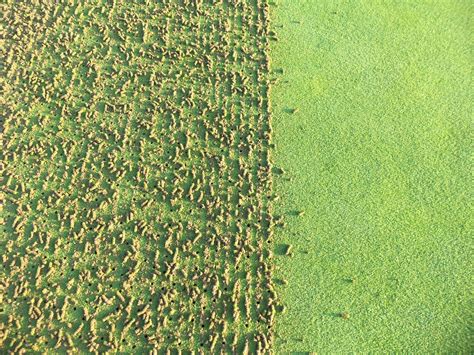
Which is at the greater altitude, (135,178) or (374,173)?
(374,173)

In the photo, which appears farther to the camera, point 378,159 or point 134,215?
point 378,159

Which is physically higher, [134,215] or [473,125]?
[473,125]

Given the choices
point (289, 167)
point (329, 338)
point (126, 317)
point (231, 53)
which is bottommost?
point (126, 317)

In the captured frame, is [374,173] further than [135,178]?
Yes

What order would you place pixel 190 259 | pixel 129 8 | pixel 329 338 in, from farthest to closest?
pixel 129 8, pixel 190 259, pixel 329 338

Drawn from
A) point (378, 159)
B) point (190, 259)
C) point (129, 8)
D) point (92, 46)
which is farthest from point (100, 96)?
point (378, 159)

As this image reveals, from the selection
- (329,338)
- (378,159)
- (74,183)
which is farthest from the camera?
(378,159)

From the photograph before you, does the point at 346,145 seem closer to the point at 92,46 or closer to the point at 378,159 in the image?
the point at 378,159
